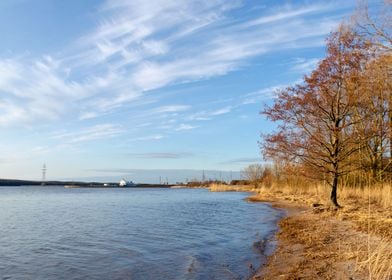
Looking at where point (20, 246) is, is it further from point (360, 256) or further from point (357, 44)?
point (357, 44)

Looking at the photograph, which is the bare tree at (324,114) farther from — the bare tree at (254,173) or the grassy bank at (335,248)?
the bare tree at (254,173)

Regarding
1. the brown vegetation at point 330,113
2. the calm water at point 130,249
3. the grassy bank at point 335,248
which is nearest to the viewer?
the grassy bank at point 335,248

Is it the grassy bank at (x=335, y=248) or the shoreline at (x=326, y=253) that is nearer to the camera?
the grassy bank at (x=335, y=248)

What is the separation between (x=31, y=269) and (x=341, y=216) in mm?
13288

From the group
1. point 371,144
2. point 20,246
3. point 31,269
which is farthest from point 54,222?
point 371,144

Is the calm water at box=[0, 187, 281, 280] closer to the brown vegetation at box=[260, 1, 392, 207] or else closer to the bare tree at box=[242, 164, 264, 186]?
the brown vegetation at box=[260, 1, 392, 207]

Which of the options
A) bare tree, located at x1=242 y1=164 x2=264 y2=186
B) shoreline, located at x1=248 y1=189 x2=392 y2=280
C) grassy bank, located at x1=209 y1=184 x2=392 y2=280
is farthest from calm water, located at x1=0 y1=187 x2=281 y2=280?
bare tree, located at x1=242 y1=164 x2=264 y2=186

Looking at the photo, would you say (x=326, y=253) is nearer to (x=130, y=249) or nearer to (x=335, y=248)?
(x=335, y=248)

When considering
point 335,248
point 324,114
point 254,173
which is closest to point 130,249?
point 335,248

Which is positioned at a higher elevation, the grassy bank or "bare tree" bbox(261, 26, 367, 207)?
"bare tree" bbox(261, 26, 367, 207)

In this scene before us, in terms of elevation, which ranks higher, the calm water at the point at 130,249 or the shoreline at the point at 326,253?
the shoreline at the point at 326,253

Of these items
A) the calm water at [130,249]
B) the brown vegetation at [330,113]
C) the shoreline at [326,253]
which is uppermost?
the brown vegetation at [330,113]

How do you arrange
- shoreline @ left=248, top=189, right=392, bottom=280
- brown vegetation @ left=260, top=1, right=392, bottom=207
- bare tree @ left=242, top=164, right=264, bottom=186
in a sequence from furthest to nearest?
1. bare tree @ left=242, top=164, right=264, bottom=186
2. brown vegetation @ left=260, top=1, right=392, bottom=207
3. shoreline @ left=248, top=189, right=392, bottom=280

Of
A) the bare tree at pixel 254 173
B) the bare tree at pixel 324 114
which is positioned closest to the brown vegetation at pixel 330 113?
the bare tree at pixel 324 114
